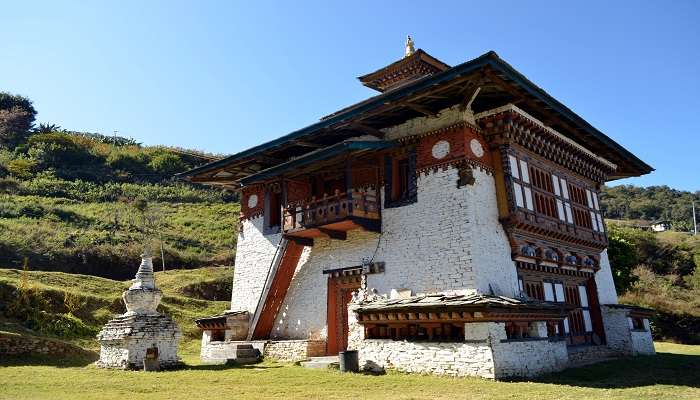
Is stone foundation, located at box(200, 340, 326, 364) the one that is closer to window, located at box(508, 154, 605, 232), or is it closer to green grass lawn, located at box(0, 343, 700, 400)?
green grass lawn, located at box(0, 343, 700, 400)

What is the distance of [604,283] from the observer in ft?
62.1

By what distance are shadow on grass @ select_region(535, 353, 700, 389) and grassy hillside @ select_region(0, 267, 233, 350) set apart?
14844 millimetres

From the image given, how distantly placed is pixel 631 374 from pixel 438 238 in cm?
578

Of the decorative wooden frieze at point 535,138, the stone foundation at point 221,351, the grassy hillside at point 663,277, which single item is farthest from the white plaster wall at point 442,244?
the grassy hillside at point 663,277

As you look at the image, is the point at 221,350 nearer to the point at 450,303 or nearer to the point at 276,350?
the point at 276,350

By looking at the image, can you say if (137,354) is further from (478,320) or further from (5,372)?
(478,320)

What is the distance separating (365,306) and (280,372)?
2794 mm

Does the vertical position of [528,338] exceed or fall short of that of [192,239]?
it falls short

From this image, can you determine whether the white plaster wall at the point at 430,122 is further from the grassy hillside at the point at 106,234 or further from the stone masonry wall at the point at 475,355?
the grassy hillside at the point at 106,234

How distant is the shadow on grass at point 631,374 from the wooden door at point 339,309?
641 cm

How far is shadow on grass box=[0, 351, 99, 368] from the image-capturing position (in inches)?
554

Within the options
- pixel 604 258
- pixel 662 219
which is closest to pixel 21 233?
pixel 604 258

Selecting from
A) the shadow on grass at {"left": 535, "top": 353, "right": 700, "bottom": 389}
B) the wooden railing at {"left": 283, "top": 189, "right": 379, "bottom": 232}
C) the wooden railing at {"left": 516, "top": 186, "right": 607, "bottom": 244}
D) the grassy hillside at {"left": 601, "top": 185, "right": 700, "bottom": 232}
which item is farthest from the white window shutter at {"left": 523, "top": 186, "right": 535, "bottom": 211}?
the grassy hillside at {"left": 601, "top": 185, "right": 700, "bottom": 232}

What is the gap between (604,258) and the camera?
64.4 feet
